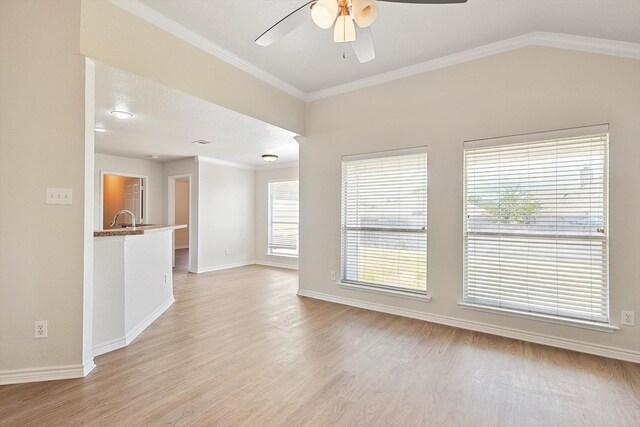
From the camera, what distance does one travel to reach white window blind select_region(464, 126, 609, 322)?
2715 millimetres

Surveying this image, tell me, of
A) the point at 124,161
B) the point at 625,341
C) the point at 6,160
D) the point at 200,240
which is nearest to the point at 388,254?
the point at 625,341

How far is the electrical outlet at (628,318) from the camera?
8.41 ft

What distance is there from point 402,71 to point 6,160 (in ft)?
12.7

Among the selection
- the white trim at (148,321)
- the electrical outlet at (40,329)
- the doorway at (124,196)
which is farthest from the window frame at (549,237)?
the doorway at (124,196)

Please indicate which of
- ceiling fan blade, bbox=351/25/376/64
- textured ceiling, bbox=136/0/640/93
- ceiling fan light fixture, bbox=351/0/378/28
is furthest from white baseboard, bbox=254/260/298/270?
ceiling fan light fixture, bbox=351/0/378/28

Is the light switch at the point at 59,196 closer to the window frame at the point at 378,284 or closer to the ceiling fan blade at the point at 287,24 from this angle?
the ceiling fan blade at the point at 287,24

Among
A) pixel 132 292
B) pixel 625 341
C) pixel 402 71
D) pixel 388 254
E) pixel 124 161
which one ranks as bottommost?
pixel 625 341

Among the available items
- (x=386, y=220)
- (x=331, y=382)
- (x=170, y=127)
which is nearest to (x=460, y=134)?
(x=386, y=220)

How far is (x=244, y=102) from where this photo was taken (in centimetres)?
355

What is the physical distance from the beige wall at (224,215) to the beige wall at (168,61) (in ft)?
10.5

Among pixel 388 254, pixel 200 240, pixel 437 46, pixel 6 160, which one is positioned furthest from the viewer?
pixel 200 240

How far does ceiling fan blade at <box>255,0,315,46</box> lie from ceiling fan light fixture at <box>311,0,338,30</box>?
5.1 inches

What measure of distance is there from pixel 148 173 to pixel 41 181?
503 cm

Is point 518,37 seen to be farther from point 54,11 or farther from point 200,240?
point 200,240
